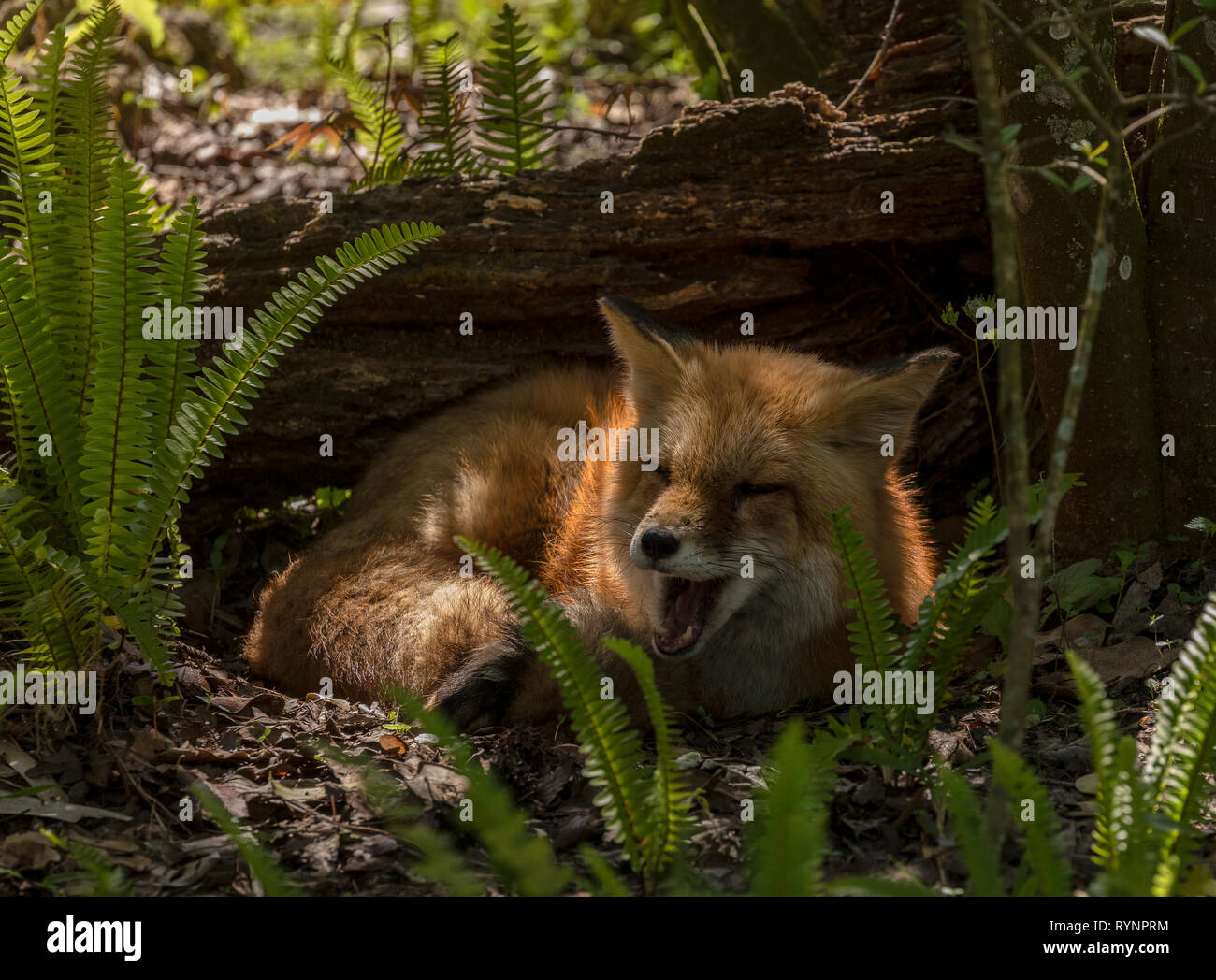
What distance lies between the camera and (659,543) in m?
4.30

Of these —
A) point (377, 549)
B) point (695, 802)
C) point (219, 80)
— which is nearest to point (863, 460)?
point (695, 802)

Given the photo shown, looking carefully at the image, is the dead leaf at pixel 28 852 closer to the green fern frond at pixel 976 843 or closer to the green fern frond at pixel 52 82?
the green fern frond at pixel 976 843

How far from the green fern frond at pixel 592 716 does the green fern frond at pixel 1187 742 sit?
1.49 metres

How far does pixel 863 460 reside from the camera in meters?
5.00

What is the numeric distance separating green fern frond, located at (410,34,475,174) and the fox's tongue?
3734 millimetres

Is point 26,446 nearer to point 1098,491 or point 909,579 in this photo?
point 909,579

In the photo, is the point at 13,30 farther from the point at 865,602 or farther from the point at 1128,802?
the point at 1128,802

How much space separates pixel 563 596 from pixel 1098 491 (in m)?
2.75

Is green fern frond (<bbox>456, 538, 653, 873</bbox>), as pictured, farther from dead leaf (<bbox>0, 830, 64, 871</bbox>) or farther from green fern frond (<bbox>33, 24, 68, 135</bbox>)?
green fern frond (<bbox>33, 24, 68, 135</bbox>)

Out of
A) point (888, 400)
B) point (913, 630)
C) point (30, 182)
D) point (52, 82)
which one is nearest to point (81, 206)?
point (30, 182)

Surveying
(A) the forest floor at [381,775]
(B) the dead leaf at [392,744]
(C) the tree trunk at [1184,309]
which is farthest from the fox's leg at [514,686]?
(C) the tree trunk at [1184,309]

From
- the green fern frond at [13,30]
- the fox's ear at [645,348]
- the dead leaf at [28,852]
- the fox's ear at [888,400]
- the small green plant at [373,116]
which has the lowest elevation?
the dead leaf at [28,852]

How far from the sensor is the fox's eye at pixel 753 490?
4.69 m

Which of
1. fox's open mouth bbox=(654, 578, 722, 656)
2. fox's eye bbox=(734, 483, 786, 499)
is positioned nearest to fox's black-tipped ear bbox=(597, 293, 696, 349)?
fox's eye bbox=(734, 483, 786, 499)
